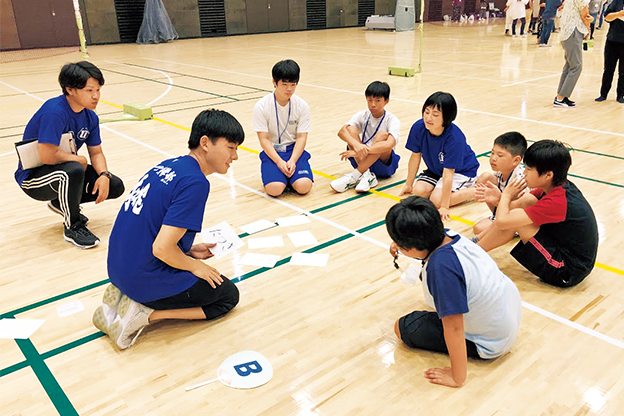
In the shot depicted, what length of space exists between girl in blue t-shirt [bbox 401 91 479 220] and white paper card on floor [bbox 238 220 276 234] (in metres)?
1.01

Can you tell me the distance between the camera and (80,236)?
10.1 feet

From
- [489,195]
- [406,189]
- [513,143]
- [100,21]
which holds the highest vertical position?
[100,21]

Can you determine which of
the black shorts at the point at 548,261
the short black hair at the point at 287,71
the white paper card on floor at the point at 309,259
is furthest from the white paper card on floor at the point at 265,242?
the black shorts at the point at 548,261

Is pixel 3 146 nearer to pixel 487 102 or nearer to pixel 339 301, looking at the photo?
pixel 339 301

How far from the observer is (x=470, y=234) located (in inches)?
122

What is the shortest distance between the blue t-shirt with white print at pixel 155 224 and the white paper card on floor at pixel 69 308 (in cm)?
43

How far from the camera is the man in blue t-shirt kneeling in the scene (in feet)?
6.46

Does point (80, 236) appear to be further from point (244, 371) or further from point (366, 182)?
point (366, 182)

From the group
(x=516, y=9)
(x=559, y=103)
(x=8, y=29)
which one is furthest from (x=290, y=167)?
(x=8, y=29)

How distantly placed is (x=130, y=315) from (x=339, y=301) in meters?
0.94

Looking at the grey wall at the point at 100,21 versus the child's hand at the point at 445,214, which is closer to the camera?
the child's hand at the point at 445,214

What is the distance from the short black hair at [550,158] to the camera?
218cm

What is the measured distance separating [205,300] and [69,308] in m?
0.71

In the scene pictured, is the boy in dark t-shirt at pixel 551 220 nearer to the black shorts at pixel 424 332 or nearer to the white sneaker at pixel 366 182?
the black shorts at pixel 424 332
